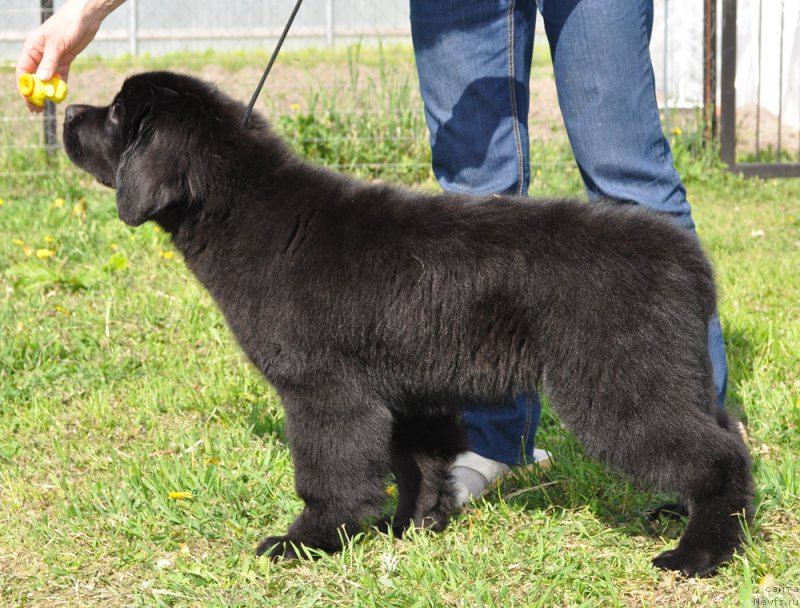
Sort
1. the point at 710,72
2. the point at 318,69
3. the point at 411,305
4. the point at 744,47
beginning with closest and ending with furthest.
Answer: the point at 411,305, the point at 710,72, the point at 744,47, the point at 318,69

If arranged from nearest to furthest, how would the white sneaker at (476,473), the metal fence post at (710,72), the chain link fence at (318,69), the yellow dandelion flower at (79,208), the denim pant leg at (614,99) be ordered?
the denim pant leg at (614,99) → the white sneaker at (476,473) → the yellow dandelion flower at (79,208) → the chain link fence at (318,69) → the metal fence post at (710,72)

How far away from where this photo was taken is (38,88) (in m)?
2.64

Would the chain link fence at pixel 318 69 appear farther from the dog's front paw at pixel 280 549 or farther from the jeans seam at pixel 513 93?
the dog's front paw at pixel 280 549

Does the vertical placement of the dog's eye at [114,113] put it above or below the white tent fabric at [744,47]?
below

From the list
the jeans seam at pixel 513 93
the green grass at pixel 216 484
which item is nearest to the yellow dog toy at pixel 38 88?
the green grass at pixel 216 484

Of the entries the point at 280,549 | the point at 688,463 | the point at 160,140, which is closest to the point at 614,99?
the point at 688,463

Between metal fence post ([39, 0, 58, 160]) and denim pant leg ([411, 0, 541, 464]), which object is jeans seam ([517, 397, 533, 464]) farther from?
metal fence post ([39, 0, 58, 160])

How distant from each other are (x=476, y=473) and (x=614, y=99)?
1.21 meters

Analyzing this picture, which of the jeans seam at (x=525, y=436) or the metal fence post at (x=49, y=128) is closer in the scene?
the jeans seam at (x=525, y=436)

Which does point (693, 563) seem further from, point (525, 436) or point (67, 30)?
point (67, 30)

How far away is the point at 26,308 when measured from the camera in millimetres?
4559

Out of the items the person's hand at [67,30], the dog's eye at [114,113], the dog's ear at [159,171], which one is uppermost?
the person's hand at [67,30]

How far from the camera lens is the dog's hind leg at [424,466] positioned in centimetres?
284

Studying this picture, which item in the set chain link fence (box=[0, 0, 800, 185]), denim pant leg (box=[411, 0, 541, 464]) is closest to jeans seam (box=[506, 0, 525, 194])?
denim pant leg (box=[411, 0, 541, 464])
